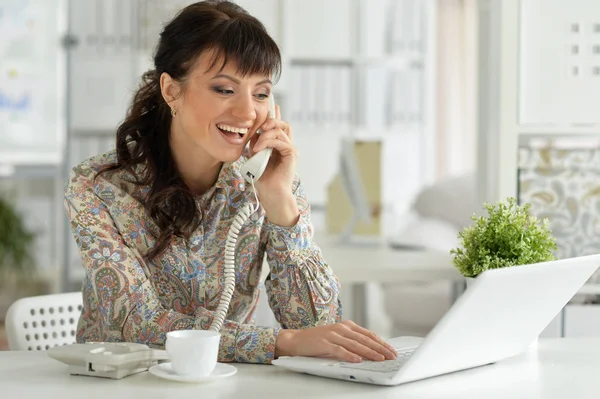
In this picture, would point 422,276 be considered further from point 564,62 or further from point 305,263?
point 305,263

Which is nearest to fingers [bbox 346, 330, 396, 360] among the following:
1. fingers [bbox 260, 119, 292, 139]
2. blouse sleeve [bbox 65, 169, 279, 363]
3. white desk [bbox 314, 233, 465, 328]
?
blouse sleeve [bbox 65, 169, 279, 363]

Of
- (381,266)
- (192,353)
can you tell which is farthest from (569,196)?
(192,353)

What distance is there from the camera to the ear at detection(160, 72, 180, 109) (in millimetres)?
1710

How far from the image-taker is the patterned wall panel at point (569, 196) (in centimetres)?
234

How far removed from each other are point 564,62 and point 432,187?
2.18m

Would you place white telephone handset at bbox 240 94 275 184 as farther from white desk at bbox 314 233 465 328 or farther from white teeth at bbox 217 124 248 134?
white desk at bbox 314 233 465 328

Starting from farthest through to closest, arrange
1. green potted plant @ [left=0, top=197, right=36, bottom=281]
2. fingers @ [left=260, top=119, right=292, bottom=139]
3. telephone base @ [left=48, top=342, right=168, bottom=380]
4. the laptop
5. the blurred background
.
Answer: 1. green potted plant @ [left=0, top=197, right=36, bottom=281]
2. the blurred background
3. fingers @ [left=260, top=119, right=292, bottom=139]
4. telephone base @ [left=48, top=342, right=168, bottom=380]
5. the laptop

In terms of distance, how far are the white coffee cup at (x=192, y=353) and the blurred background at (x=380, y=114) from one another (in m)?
1.29

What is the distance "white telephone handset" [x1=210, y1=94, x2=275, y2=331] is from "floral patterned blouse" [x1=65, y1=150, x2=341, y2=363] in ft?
0.13

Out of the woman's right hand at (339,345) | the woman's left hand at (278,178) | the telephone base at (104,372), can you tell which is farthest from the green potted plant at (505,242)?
the telephone base at (104,372)

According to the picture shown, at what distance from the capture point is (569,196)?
7.75 feet

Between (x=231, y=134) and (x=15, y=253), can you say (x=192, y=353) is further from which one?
(x=15, y=253)

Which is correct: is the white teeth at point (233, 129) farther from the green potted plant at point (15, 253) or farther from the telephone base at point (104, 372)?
the green potted plant at point (15, 253)

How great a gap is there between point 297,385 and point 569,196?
4.48 feet
